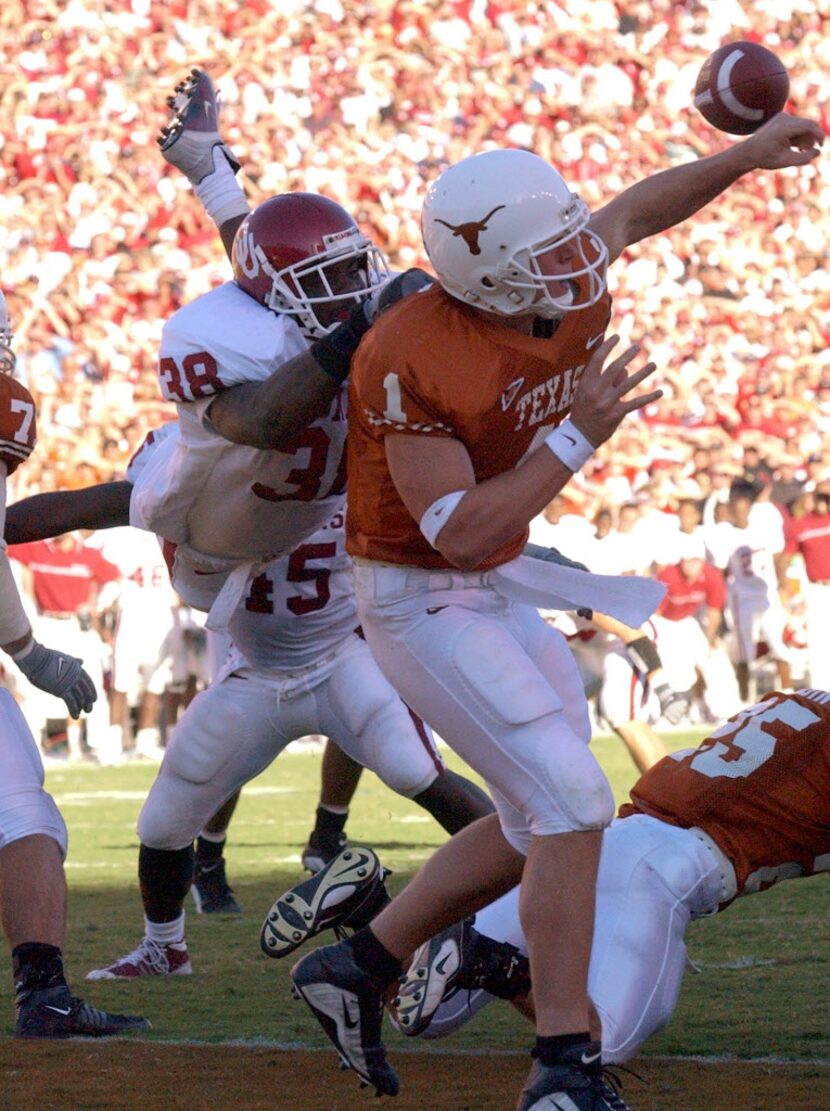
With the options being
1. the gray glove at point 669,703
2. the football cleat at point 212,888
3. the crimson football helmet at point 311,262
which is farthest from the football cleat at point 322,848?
the crimson football helmet at point 311,262

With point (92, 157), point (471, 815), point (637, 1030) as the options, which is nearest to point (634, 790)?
point (637, 1030)

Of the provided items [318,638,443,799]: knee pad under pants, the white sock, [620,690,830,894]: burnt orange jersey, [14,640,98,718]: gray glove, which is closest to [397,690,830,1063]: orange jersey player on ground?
[620,690,830,894]: burnt orange jersey

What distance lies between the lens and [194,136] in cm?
453

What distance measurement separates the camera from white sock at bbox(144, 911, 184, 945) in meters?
4.41

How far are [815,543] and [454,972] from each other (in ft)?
30.7

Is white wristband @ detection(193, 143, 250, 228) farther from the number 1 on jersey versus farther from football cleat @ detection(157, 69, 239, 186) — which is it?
the number 1 on jersey

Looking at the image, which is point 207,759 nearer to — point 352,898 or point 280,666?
point 280,666

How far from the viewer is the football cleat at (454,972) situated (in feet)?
10.1

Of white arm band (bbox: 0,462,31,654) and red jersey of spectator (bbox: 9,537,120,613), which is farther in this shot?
red jersey of spectator (bbox: 9,537,120,613)

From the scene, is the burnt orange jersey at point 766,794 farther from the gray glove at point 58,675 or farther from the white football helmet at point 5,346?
the white football helmet at point 5,346

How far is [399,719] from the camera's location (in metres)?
4.34

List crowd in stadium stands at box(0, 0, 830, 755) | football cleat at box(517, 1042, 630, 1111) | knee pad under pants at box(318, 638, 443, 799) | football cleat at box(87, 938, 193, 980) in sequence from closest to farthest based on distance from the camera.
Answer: football cleat at box(517, 1042, 630, 1111)
knee pad under pants at box(318, 638, 443, 799)
football cleat at box(87, 938, 193, 980)
crowd in stadium stands at box(0, 0, 830, 755)

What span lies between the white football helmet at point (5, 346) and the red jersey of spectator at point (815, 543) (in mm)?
8826

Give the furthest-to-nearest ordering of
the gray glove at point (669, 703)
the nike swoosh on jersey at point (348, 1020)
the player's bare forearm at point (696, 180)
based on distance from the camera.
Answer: the gray glove at point (669, 703) → the player's bare forearm at point (696, 180) → the nike swoosh on jersey at point (348, 1020)
